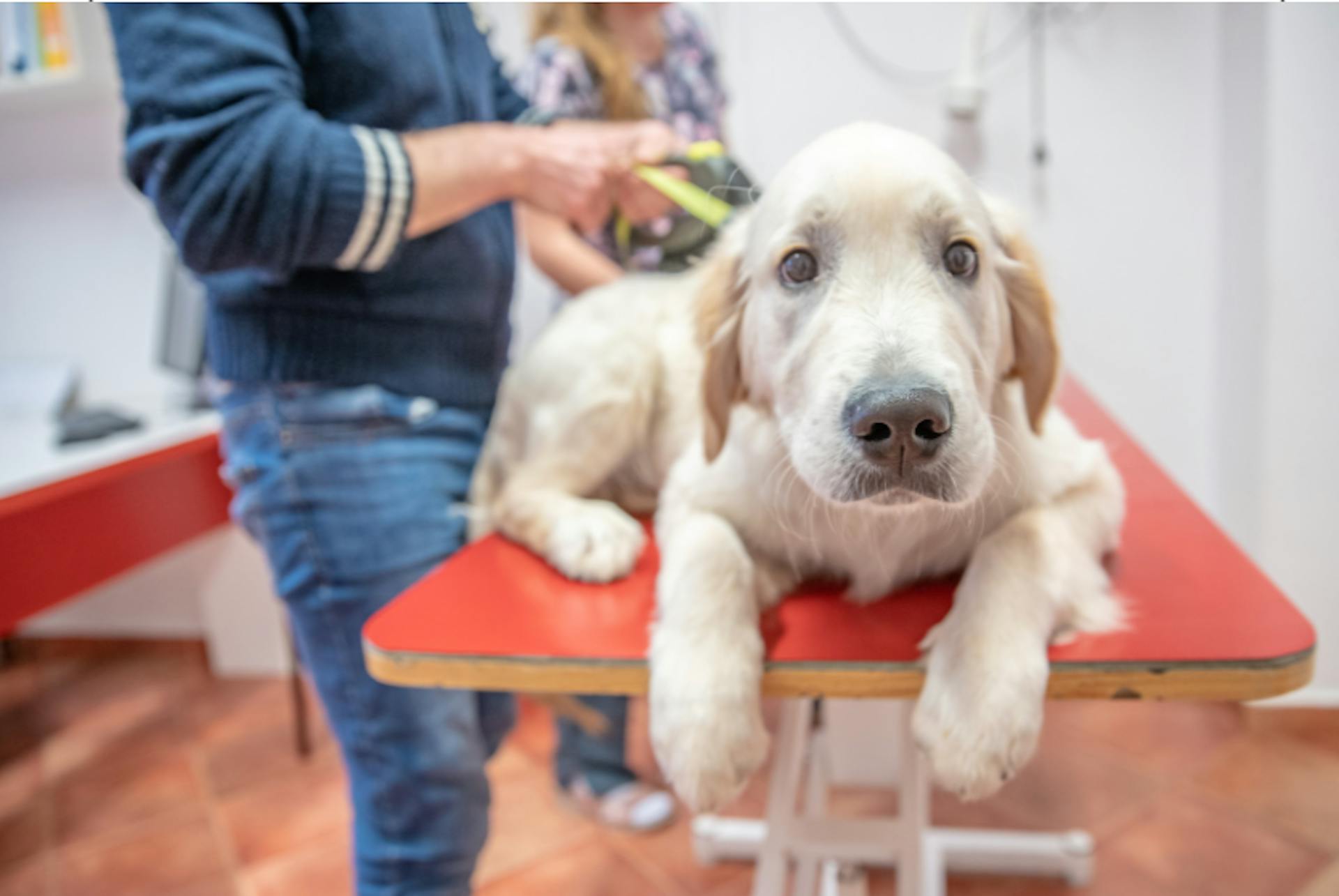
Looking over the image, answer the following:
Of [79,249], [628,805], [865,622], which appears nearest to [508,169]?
[865,622]

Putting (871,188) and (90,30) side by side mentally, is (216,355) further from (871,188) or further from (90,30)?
(90,30)

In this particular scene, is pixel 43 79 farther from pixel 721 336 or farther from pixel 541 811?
pixel 721 336

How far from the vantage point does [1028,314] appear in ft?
2.93

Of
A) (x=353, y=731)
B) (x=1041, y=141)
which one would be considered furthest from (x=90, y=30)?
(x=1041, y=141)

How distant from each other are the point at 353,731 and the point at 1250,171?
4.05 feet

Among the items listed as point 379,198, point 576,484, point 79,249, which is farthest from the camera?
point 79,249

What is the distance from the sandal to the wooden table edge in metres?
1.41

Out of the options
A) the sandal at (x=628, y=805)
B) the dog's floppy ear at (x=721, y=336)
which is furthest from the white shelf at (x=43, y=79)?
the dog's floppy ear at (x=721, y=336)

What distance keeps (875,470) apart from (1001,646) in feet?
0.60

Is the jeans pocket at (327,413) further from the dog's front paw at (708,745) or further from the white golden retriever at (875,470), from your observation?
the dog's front paw at (708,745)

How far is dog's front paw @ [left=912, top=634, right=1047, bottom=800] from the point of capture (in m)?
0.72

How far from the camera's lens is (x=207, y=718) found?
283cm

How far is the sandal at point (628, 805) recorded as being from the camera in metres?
2.11

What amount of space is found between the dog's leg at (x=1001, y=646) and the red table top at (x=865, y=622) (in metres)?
0.03
